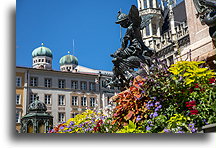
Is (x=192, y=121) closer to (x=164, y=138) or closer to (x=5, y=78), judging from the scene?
(x=164, y=138)

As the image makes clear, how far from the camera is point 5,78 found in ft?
9.25

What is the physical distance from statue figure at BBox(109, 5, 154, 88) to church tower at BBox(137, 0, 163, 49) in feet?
94.8

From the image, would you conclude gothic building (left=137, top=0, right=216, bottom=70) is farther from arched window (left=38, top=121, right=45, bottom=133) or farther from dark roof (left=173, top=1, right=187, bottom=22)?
arched window (left=38, top=121, right=45, bottom=133)

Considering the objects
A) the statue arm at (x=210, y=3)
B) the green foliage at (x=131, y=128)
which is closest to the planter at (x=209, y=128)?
the green foliage at (x=131, y=128)

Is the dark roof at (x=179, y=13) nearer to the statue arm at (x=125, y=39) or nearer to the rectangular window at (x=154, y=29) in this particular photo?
the rectangular window at (x=154, y=29)

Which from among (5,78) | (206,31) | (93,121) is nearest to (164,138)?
(93,121)

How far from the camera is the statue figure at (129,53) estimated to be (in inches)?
175

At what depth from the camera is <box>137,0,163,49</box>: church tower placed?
1324 inches

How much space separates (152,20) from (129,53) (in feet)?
99.0

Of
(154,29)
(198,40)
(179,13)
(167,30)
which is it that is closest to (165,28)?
(154,29)

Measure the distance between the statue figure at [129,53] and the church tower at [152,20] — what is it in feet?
94.8

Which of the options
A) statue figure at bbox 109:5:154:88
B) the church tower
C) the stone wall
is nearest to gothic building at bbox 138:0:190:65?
the church tower

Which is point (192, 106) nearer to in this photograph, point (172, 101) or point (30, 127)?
point (172, 101)

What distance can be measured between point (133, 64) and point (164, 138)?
67.4 inches
